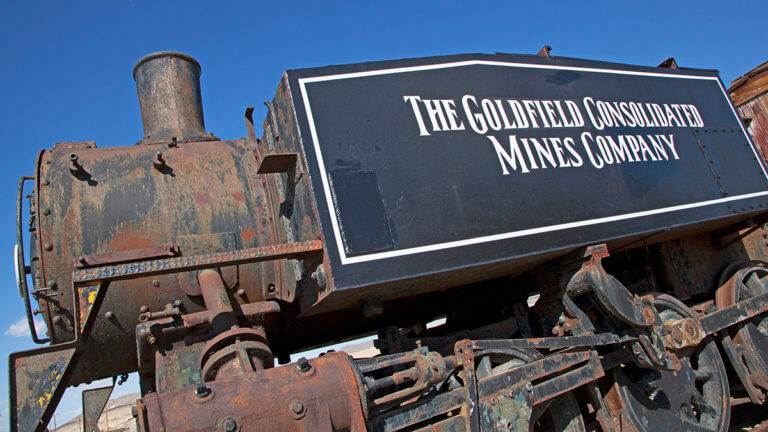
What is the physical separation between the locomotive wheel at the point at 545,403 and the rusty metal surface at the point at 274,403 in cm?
116

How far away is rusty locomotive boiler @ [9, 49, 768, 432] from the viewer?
2490 millimetres

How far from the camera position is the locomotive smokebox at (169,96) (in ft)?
13.2

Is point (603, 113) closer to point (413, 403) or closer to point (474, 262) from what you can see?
point (474, 262)

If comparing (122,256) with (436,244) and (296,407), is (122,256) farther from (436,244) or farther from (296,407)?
(436,244)

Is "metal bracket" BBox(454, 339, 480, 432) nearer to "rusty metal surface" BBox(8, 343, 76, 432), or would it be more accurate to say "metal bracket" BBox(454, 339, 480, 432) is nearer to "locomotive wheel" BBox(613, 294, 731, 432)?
"locomotive wheel" BBox(613, 294, 731, 432)

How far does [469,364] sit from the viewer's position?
110 inches

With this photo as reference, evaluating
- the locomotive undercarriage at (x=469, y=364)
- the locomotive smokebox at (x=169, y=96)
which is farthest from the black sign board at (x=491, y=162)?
the locomotive smokebox at (x=169, y=96)

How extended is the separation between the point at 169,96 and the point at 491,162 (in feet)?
8.80

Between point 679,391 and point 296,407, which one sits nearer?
point 296,407

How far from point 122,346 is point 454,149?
94.7 inches

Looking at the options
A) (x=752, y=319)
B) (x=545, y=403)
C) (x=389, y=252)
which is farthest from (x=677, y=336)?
(x=389, y=252)

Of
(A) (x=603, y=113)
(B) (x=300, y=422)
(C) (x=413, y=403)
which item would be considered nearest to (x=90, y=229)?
(B) (x=300, y=422)

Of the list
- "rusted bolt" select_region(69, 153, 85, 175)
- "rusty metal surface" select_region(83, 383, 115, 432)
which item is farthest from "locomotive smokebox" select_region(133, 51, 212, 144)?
"rusty metal surface" select_region(83, 383, 115, 432)

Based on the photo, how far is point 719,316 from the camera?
4.10m
